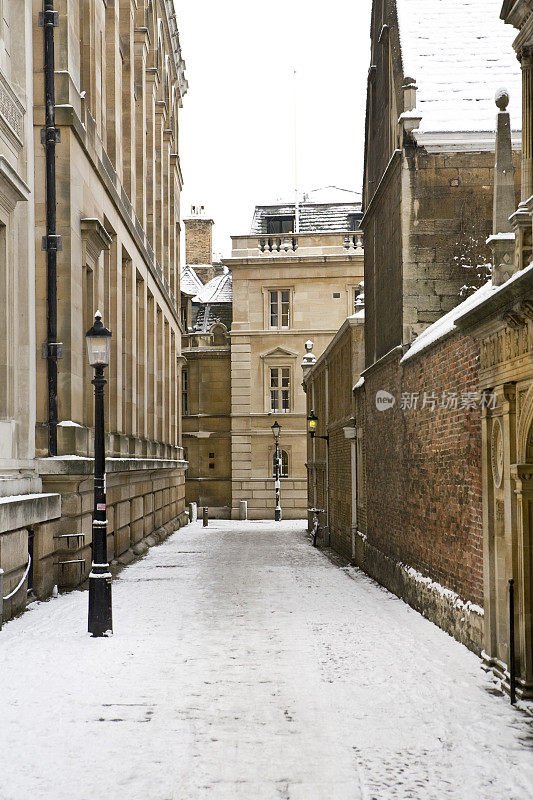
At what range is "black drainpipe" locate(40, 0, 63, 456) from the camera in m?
16.9

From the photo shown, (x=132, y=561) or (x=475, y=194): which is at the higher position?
(x=475, y=194)

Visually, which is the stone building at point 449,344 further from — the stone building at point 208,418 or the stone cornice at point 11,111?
the stone building at point 208,418

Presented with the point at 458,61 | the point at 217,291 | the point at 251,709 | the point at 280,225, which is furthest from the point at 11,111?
the point at 217,291

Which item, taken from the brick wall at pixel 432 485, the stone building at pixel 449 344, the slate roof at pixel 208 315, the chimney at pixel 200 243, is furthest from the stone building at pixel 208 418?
the brick wall at pixel 432 485

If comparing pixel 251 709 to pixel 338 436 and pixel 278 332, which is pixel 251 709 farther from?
pixel 278 332

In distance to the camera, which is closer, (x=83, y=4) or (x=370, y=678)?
(x=370, y=678)

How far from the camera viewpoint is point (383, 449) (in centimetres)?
1956

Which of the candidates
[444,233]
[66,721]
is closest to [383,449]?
[444,233]

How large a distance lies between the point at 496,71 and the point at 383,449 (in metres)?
7.28

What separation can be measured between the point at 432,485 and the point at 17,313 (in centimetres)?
681

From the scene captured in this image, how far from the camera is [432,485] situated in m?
14.2

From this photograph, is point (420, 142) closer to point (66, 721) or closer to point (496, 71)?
point (496, 71)

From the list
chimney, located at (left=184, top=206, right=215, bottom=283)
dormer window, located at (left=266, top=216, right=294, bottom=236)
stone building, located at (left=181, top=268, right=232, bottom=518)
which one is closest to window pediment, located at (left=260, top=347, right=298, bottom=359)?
stone building, located at (left=181, top=268, right=232, bottom=518)

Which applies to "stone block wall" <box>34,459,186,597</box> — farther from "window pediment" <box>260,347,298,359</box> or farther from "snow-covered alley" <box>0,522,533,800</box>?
"window pediment" <box>260,347,298,359</box>
